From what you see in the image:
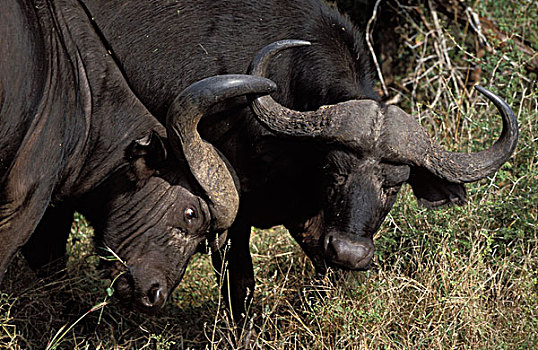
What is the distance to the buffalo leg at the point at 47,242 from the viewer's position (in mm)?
5547

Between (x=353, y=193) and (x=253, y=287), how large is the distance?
1.42 m

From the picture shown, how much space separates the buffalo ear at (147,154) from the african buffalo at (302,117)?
276mm

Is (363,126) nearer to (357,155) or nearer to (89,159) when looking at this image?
(357,155)

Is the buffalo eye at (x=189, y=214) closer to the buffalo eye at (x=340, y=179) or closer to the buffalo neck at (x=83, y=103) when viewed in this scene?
the buffalo neck at (x=83, y=103)

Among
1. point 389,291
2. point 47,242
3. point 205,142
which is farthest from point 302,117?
point 47,242

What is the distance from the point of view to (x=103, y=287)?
5961 millimetres

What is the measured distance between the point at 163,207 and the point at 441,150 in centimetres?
167

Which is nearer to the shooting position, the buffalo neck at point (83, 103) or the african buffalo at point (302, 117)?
the buffalo neck at point (83, 103)

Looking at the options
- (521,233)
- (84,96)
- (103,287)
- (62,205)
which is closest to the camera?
(84,96)

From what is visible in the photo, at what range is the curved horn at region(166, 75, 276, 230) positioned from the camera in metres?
4.32

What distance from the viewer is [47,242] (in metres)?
5.59

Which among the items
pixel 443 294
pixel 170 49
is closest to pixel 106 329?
pixel 170 49

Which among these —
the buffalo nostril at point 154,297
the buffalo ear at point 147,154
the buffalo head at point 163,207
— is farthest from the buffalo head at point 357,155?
the buffalo nostril at point 154,297

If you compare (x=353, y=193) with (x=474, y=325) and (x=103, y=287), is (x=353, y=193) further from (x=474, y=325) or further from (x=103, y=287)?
(x=103, y=287)
